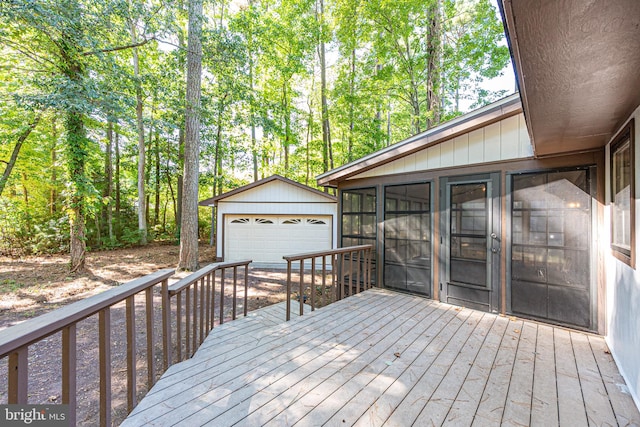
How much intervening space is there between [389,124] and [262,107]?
873 cm

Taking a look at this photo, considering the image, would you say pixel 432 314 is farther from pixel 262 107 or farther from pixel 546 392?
pixel 262 107

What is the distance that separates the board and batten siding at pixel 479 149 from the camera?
3277 mm

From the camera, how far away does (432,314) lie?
133 inches

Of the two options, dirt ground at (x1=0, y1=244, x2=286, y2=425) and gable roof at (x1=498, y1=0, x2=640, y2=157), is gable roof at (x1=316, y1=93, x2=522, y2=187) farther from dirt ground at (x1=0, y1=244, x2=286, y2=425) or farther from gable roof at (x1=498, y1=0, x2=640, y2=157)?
dirt ground at (x1=0, y1=244, x2=286, y2=425)

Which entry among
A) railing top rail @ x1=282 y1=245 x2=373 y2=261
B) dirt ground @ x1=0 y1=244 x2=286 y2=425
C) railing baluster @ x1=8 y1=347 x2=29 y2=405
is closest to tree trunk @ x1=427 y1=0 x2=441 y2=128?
railing top rail @ x1=282 y1=245 x2=373 y2=261

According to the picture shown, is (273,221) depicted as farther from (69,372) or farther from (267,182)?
(69,372)

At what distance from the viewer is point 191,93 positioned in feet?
22.9

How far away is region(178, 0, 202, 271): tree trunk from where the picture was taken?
271 inches

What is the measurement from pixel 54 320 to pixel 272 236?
7368mm

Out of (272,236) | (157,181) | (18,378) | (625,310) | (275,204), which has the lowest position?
(625,310)

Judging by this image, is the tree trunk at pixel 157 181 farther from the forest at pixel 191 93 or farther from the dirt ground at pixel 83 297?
the dirt ground at pixel 83 297

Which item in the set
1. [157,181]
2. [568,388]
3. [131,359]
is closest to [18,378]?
[131,359]

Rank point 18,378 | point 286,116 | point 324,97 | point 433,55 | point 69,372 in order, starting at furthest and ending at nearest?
point 286,116, point 324,97, point 433,55, point 69,372, point 18,378

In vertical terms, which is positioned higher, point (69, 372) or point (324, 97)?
point (324, 97)
